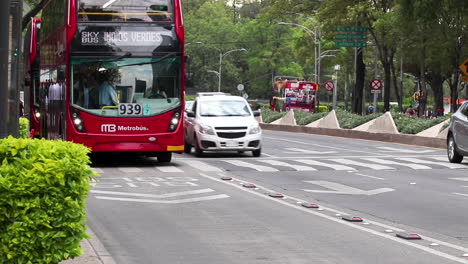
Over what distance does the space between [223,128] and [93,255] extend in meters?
17.8

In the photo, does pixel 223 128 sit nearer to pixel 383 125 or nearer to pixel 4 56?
pixel 383 125

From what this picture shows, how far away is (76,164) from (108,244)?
3434 mm

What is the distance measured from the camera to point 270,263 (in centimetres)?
888

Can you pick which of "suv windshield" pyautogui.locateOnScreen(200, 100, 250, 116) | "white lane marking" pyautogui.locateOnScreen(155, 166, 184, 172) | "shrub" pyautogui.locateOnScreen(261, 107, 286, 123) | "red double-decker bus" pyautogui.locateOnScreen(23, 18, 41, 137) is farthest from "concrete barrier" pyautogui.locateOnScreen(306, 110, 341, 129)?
"white lane marking" pyautogui.locateOnScreen(155, 166, 184, 172)

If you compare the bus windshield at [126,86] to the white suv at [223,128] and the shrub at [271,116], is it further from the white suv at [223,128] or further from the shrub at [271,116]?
the shrub at [271,116]

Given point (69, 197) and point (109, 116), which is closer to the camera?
point (69, 197)

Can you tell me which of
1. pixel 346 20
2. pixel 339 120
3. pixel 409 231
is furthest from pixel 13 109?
pixel 346 20

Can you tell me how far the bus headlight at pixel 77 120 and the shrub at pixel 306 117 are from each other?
31282 millimetres

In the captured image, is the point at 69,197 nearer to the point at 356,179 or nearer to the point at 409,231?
the point at 409,231

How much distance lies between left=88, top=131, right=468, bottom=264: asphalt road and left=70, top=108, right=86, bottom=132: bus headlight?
37.7 inches

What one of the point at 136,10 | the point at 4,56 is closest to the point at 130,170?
the point at 136,10

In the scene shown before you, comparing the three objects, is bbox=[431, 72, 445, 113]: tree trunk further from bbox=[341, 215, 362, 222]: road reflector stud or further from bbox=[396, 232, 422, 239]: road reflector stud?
bbox=[396, 232, 422, 239]: road reflector stud

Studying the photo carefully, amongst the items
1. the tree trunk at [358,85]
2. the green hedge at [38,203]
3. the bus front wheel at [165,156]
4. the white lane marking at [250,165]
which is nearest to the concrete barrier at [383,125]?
the tree trunk at [358,85]

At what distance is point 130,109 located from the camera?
72.0 ft
